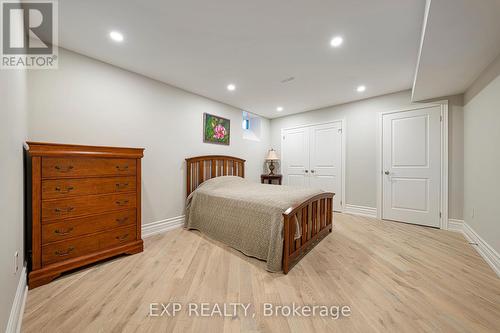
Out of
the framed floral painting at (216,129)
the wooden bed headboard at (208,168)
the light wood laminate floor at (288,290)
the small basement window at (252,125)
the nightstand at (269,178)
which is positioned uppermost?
the small basement window at (252,125)

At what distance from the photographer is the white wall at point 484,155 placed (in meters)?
1.96

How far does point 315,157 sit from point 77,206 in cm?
422

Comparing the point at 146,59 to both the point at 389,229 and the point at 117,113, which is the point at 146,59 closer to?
the point at 117,113

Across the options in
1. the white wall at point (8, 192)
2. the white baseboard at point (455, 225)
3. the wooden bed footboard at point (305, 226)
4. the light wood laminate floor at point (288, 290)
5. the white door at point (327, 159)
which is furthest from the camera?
the white door at point (327, 159)

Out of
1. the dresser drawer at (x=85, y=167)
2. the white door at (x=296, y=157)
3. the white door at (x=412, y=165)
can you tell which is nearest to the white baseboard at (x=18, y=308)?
the dresser drawer at (x=85, y=167)

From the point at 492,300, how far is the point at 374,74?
2.72 meters

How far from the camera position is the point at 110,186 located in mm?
2051

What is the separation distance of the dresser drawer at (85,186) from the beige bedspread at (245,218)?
1.03 meters

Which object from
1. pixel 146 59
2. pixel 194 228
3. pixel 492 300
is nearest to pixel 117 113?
pixel 146 59

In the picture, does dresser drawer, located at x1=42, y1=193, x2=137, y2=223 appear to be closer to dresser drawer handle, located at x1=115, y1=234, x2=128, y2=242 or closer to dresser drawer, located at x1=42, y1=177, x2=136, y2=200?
dresser drawer, located at x1=42, y1=177, x2=136, y2=200

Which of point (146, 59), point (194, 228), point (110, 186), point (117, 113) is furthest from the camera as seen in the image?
point (194, 228)

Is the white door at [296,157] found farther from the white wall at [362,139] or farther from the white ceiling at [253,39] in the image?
the white ceiling at [253,39]

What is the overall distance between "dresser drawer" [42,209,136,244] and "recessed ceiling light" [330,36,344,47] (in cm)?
292

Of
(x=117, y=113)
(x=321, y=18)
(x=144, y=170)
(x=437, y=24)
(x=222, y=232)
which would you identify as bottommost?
(x=222, y=232)
